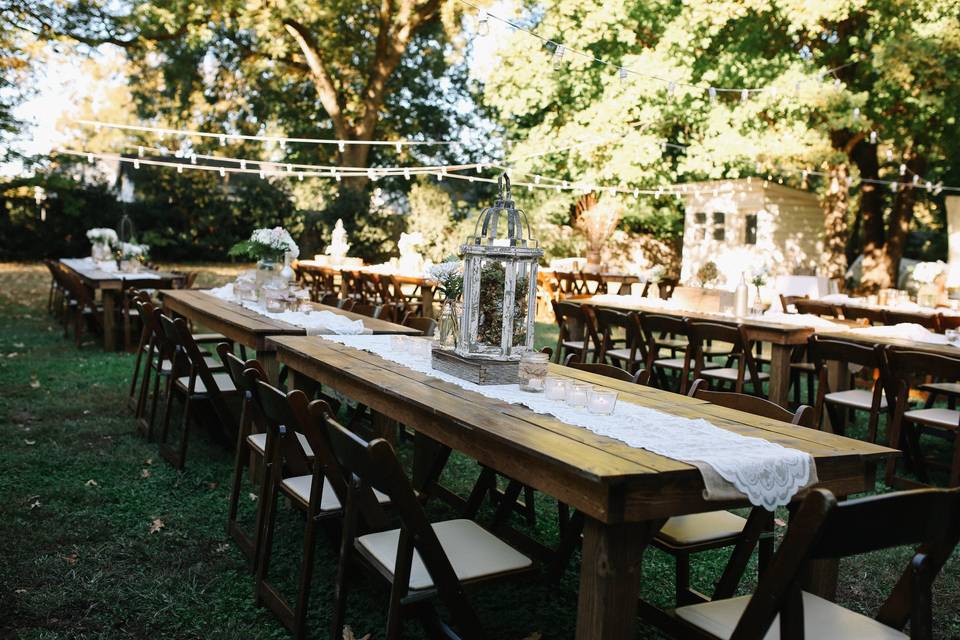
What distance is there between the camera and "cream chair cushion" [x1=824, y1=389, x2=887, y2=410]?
17.7 feet

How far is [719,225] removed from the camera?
778 inches

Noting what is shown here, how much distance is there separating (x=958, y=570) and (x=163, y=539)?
3818 millimetres

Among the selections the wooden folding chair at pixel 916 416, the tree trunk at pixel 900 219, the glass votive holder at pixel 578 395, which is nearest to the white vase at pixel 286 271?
the glass votive holder at pixel 578 395

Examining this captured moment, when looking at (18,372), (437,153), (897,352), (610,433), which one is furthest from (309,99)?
(610,433)

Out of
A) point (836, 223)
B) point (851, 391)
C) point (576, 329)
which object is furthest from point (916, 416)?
point (836, 223)

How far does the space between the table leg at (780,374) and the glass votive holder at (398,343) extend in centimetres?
316

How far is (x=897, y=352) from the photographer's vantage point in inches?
198

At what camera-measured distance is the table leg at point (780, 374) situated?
6133 millimetres

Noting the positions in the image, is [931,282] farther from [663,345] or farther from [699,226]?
[699,226]

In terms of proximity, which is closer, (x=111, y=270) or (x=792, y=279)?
(x=111, y=270)

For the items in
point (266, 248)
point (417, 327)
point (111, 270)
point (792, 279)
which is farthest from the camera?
point (792, 279)

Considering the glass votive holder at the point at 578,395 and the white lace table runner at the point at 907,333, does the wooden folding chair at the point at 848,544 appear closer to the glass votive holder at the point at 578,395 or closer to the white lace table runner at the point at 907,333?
the glass votive holder at the point at 578,395

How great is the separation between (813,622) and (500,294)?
1.70m

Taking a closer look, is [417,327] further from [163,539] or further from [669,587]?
[669,587]
